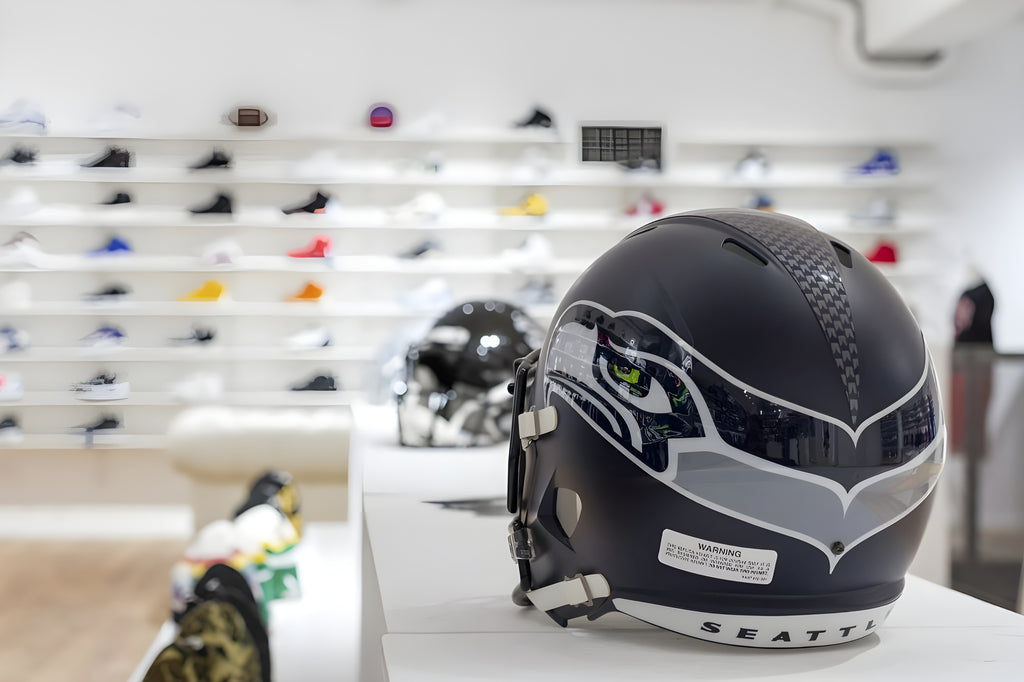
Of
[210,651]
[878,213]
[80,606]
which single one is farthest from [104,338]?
[210,651]

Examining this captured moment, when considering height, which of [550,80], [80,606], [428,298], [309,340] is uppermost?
[550,80]

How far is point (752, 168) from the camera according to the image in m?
6.28

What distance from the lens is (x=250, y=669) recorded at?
3.57 feet

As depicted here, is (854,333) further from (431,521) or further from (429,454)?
(429,454)

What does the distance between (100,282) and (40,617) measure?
2878mm

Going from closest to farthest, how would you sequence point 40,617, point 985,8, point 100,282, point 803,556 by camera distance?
point 803,556, point 40,617, point 985,8, point 100,282

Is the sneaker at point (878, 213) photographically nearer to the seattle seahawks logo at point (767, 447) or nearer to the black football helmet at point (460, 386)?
the black football helmet at point (460, 386)

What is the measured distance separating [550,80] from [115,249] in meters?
2.98

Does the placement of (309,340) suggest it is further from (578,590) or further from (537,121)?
(578,590)

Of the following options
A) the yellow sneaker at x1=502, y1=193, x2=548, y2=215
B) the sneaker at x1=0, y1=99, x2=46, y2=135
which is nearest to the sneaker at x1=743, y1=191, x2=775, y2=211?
the yellow sneaker at x1=502, y1=193, x2=548, y2=215

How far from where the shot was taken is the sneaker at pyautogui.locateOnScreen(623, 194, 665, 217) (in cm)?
624

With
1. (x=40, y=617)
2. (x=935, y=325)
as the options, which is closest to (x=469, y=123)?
(x=935, y=325)

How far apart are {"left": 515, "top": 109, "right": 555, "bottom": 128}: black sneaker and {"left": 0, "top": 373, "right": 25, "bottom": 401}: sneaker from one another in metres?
3.49

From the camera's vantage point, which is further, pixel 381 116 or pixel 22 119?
pixel 381 116
